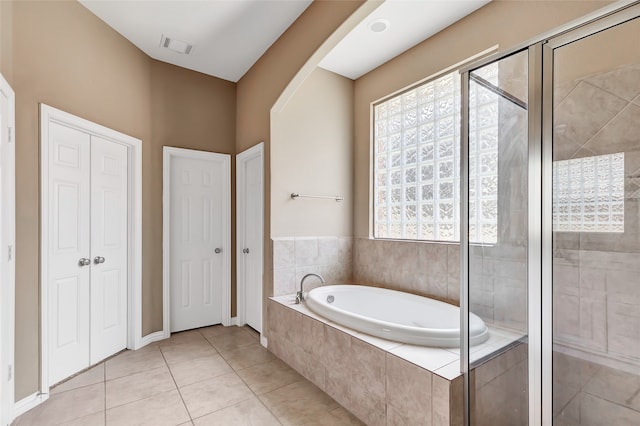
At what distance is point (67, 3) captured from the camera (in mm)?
2346

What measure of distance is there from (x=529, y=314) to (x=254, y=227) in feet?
8.80

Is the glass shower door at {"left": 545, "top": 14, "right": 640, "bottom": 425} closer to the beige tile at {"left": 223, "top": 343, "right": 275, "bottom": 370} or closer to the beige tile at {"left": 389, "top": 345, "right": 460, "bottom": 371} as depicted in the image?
the beige tile at {"left": 389, "top": 345, "right": 460, "bottom": 371}

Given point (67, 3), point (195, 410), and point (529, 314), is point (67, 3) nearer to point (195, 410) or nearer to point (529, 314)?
point (195, 410)

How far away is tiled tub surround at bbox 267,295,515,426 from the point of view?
1467 millimetres

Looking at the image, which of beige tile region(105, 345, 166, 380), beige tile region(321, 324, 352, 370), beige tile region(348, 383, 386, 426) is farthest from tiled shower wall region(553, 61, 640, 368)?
beige tile region(105, 345, 166, 380)

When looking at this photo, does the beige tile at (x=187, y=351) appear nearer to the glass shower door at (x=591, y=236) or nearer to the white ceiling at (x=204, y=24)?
the glass shower door at (x=591, y=236)

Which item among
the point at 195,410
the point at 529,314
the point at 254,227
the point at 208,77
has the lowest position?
the point at 195,410

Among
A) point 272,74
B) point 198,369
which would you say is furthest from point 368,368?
point 272,74

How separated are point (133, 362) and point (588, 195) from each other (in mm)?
3353

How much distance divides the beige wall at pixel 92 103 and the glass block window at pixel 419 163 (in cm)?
183

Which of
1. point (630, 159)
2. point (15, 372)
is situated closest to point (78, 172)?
point (15, 372)

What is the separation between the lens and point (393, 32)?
8.88 feet

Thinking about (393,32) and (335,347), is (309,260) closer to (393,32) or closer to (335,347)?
(335,347)

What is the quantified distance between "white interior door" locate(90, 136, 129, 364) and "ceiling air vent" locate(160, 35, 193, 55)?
1.05 m
